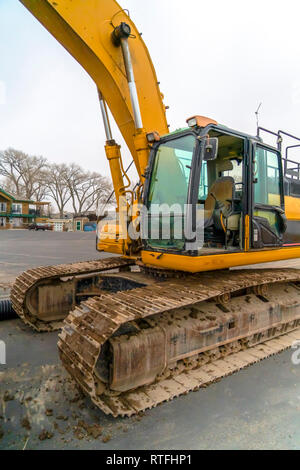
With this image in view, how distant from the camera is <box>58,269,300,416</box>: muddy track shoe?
2613 mm

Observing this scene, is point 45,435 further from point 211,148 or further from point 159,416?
point 211,148

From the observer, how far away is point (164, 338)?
3.01 metres

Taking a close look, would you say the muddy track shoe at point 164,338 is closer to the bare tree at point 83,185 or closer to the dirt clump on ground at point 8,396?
the dirt clump on ground at point 8,396

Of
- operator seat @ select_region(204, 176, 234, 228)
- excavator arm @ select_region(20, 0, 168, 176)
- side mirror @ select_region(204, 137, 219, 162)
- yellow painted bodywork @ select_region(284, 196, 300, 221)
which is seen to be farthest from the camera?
yellow painted bodywork @ select_region(284, 196, 300, 221)

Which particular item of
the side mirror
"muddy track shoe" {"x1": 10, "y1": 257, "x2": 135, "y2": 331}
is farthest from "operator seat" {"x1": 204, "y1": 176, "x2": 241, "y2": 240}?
"muddy track shoe" {"x1": 10, "y1": 257, "x2": 135, "y2": 331}

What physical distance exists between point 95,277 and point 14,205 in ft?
159

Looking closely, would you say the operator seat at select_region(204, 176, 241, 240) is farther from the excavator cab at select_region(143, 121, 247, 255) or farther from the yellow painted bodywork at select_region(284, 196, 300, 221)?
the yellow painted bodywork at select_region(284, 196, 300, 221)

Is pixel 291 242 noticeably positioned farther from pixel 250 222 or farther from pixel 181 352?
pixel 181 352

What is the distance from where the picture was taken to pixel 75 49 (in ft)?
13.6

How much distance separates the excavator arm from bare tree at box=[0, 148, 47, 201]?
5819 cm

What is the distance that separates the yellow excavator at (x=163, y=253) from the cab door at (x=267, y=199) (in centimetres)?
2

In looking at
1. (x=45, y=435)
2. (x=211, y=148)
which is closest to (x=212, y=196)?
(x=211, y=148)

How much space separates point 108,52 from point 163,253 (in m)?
2.97

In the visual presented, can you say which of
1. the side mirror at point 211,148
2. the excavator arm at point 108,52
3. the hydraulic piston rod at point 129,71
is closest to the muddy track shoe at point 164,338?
the side mirror at point 211,148
